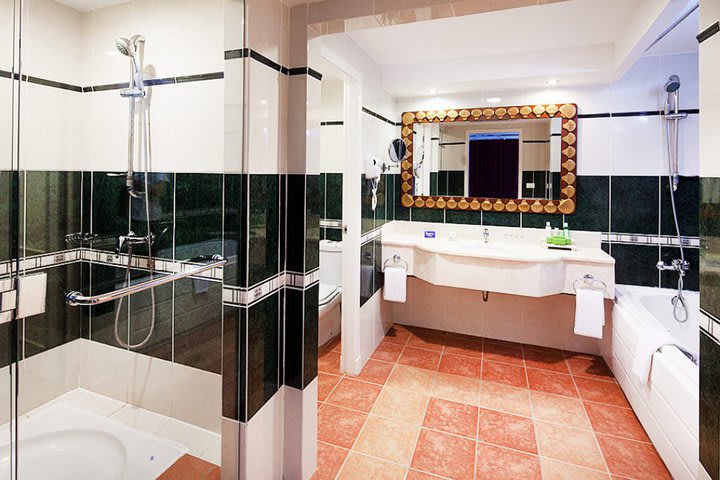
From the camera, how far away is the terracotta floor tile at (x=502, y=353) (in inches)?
125

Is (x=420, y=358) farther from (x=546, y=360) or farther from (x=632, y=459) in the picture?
(x=632, y=459)

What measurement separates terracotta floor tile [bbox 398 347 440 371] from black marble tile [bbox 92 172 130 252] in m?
2.32

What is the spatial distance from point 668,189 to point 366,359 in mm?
2589

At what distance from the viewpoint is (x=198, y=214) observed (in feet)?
4.88

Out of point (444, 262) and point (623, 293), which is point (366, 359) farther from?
point (623, 293)

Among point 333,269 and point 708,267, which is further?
point 333,269

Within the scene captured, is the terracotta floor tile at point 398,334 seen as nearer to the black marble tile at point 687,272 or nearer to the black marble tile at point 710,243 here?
the black marble tile at point 687,272

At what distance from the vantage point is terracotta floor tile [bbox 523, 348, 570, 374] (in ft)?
9.99

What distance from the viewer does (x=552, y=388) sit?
108 inches

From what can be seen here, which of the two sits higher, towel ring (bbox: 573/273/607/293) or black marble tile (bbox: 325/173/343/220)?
black marble tile (bbox: 325/173/343/220)

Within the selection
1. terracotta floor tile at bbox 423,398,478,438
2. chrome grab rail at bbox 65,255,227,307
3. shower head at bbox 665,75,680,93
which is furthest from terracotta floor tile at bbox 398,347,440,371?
shower head at bbox 665,75,680,93

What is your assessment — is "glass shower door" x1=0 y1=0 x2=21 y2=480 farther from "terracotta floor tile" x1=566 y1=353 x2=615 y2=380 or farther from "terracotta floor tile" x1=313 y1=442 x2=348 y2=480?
"terracotta floor tile" x1=566 y1=353 x2=615 y2=380

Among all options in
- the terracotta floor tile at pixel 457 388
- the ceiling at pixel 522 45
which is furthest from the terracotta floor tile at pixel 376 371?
the ceiling at pixel 522 45

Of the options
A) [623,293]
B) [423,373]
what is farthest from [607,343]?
[423,373]
